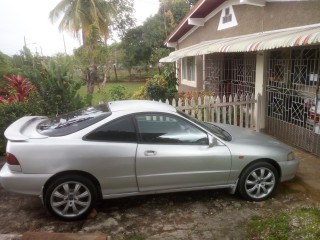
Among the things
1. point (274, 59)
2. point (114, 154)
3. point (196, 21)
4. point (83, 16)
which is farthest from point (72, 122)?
point (83, 16)

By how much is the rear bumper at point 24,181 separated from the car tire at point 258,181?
2.59 metres

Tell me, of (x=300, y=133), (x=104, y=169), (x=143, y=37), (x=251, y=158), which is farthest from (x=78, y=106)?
(x=143, y=37)

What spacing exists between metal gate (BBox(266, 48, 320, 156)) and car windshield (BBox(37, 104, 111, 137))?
13.7ft

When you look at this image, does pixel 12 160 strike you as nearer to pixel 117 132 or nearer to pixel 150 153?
pixel 117 132

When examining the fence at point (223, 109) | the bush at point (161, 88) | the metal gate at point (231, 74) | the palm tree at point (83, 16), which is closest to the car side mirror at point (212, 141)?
the fence at point (223, 109)

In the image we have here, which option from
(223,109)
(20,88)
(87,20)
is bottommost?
(223,109)

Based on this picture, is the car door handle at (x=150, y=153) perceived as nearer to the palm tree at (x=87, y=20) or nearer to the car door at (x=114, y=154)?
the car door at (x=114, y=154)

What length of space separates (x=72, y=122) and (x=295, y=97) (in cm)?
487

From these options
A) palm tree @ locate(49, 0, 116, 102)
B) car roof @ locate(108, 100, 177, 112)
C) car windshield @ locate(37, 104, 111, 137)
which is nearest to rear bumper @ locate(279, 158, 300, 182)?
car roof @ locate(108, 100, 177, 112)

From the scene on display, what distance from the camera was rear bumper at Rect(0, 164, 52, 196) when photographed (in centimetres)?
354

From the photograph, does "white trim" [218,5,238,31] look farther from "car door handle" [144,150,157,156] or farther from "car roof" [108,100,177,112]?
"car door handle" [144,150,157,156]

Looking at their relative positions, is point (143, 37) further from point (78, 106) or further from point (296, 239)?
point (296, 239)

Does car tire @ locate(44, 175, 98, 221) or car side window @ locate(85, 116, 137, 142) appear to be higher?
car side window @ locate(85, 116, 137, 142)

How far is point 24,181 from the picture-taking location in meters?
3.54
